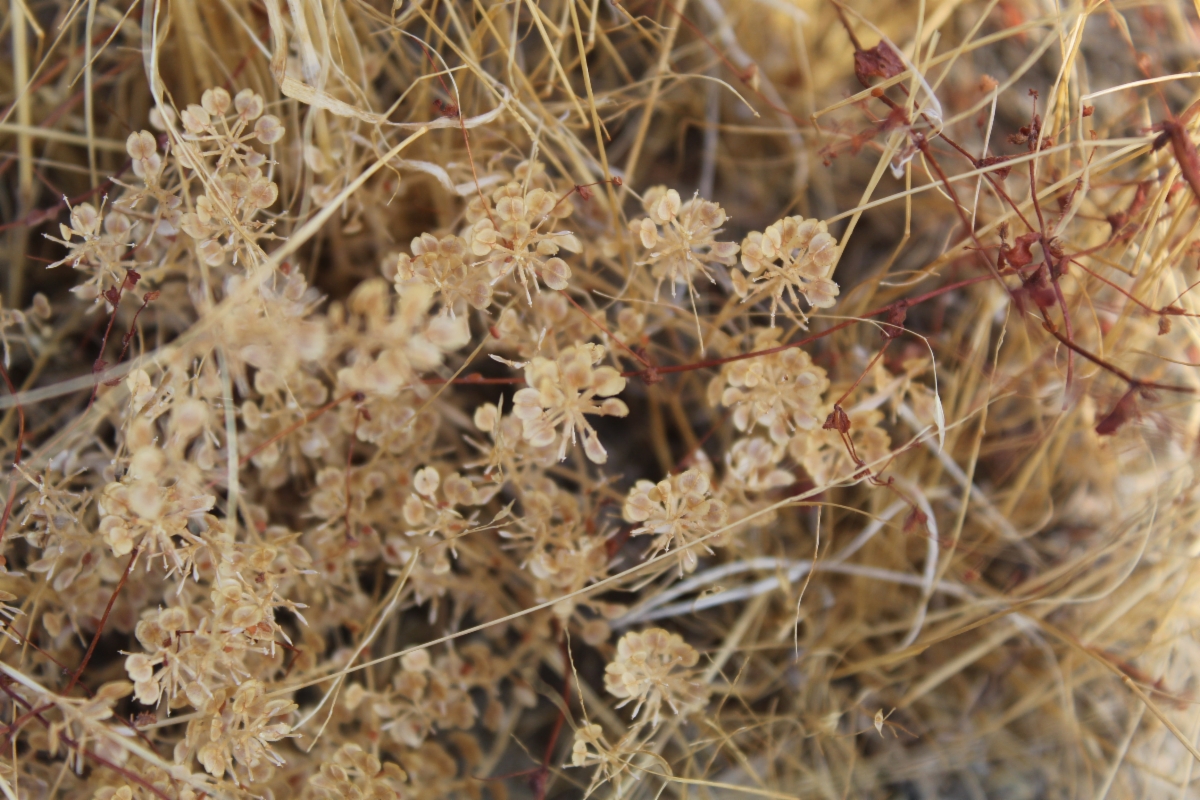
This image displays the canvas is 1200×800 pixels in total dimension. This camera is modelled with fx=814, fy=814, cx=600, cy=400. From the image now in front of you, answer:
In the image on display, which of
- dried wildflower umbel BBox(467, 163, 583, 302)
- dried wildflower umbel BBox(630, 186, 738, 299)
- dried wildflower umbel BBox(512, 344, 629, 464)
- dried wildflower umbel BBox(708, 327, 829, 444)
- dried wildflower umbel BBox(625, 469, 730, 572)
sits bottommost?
dried wildflower umbel BBox(625, 469, 730, 572)

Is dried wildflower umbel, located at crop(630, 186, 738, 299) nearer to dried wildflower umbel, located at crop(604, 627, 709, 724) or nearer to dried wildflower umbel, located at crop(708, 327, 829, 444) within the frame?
dried wildflower umbel, located at crop(708, 327, 829, 444)

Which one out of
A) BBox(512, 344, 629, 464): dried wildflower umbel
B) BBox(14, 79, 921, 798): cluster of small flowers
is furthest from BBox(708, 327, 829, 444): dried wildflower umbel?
BBox(512, 344, 629, 464): dried wildflower umbel

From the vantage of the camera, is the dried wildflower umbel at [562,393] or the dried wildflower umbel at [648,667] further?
the dried wildflower umbel at [648,667]

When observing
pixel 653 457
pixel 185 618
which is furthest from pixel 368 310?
pixel 653 457

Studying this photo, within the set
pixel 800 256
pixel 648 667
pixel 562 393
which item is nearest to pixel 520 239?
pixel 562 393

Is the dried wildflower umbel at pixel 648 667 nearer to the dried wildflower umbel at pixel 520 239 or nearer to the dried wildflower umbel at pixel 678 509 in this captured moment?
the dried wildflower umbel at pixel 678 509

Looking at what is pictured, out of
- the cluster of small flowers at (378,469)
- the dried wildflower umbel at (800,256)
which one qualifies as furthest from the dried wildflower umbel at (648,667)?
the dried wildflower umbel at (800,256)

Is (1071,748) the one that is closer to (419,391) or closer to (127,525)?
(419,391)

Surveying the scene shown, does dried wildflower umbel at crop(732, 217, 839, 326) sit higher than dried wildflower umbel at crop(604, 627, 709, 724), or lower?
higher

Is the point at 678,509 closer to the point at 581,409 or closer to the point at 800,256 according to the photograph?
the point at 581,409
